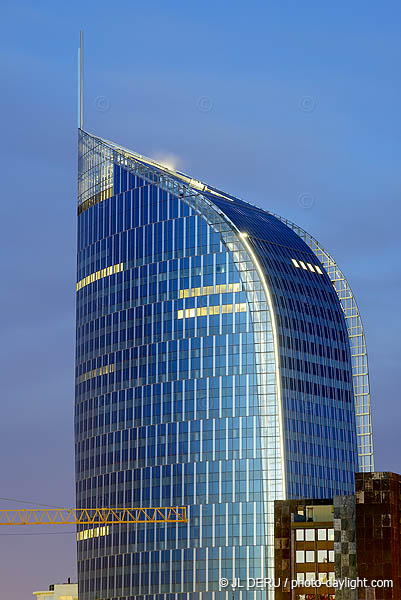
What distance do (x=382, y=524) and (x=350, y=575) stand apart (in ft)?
28.8

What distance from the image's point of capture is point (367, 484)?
193750 millimetres

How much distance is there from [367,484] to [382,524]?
5.81 metres

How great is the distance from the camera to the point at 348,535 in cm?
19675

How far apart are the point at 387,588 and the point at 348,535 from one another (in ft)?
37.9

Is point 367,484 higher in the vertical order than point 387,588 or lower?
higher

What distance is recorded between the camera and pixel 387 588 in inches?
7382

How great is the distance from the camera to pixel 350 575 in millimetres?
194250

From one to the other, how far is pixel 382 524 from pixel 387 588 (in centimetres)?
895

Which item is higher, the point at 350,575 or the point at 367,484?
the point at 367,484

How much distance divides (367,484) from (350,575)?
12.8 m
